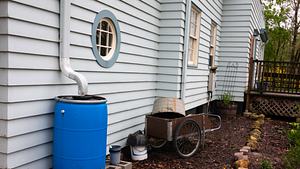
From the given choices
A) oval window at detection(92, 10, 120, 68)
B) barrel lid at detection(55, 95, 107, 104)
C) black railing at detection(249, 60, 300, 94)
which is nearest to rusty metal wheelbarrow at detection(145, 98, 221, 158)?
oval window at detection(92, 10, 120, 68)

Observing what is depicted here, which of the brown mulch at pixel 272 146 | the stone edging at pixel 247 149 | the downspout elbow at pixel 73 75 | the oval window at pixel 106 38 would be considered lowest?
the brown mulch at pixel 272 146

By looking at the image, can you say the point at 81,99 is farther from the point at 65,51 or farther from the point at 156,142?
the point at 156,142

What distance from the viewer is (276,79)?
10.8m

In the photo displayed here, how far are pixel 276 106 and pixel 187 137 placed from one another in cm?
620

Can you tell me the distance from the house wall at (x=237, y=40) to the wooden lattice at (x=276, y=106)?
0.57 m

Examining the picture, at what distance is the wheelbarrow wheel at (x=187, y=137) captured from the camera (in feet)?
15.5

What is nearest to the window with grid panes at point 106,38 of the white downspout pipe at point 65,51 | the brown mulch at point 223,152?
the white downspout pipe at point 65,51

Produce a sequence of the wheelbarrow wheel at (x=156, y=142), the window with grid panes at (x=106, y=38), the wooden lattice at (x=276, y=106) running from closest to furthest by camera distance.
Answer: the window with grid panes at (x=106, y=38), the wheelbarrow wheel at (x=156, y=142), the wooden lattice at (x=276, y=106)

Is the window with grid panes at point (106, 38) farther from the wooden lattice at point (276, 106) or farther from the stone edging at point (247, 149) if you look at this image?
the wooden lattice at point (276, 106)

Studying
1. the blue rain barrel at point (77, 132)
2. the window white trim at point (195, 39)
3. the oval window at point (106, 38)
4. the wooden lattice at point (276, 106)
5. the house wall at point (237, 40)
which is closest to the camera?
the blue rain barrel at point (77, 132)

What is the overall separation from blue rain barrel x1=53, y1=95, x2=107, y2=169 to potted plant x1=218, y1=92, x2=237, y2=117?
750 centimetres

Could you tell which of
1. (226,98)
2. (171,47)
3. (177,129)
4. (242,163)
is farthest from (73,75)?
(226,98)

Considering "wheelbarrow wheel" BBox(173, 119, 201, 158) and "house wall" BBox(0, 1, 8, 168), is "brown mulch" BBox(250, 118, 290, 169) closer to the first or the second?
"wheelbarrow wheel" BBox(173, 119, 201, 158)

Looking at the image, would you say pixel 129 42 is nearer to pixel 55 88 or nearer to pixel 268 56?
pixel 55 88
